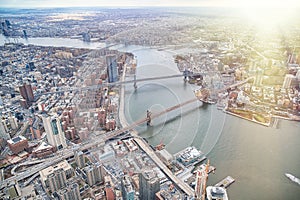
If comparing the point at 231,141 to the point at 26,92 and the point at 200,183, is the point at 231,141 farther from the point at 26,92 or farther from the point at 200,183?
the point at 26,92

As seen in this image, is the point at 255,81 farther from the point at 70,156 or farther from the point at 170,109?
the point at 70,156

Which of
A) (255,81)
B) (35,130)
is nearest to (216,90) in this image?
(255,81)

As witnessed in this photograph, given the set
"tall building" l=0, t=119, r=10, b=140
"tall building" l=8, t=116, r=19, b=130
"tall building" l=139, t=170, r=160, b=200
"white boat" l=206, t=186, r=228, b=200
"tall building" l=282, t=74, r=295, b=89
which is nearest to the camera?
"white boat" l=206, t=186, r=228, b=200

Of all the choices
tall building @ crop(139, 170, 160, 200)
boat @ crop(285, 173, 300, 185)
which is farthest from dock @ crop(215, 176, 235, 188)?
tall building @ crop(139, 170, 160, 200)

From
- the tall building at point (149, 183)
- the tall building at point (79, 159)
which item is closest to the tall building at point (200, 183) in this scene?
the tall building at point (149, 183)

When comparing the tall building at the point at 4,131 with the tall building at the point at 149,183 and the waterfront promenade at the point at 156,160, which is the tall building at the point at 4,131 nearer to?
the waterfront promenade at the point at 156,160

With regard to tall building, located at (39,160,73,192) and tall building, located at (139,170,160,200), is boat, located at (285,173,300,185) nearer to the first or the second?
tall building, located at (139,170,160,200)
